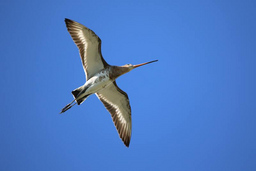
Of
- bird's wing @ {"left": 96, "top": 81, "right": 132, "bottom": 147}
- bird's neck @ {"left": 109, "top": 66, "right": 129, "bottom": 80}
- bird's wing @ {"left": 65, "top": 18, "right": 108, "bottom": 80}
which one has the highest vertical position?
bird's wing @ {"left": 65, "top": 18, "right": 108, "bottom": 80}

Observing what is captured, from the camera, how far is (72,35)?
9.08 m

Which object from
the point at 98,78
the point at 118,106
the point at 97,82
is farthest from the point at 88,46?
the point at 118,106

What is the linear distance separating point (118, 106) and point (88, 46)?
2312mm

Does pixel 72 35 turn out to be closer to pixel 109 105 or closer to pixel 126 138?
pixel 109 105

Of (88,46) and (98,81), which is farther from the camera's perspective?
(88,46)

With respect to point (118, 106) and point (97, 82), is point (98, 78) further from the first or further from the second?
point (118, 106)

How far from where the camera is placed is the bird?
29.7 feet

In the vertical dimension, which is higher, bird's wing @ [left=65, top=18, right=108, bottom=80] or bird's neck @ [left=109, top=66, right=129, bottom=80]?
bird's wing @ [left=65, top=18, right=108, bottom=80]

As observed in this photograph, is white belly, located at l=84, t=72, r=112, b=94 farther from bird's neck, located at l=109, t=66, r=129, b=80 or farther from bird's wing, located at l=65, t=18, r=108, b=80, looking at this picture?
bird's wing, located at l=65, t=18, r=108, b=80

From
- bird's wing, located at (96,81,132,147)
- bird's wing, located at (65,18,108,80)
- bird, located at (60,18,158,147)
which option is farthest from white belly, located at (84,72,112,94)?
bird's wing, located at (96,81,132,147)

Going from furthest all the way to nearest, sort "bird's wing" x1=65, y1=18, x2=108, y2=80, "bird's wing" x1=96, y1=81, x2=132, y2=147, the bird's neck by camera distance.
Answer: "bird's wing" x1=96, y1=81, x2=132, y2=147 → the bird's neck → "bird's wing" x1=65, y1=18, x2=108, y2=80

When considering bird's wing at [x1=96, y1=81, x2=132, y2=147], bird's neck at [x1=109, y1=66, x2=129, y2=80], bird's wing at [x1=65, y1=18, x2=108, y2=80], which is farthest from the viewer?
bird's wing at [x1=96, y1=81, x2=132, y2=147]

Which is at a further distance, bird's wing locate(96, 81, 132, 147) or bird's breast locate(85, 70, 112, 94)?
bird's wing locate(96, 81, 132, 147)

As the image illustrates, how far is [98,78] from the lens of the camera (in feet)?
30.0
